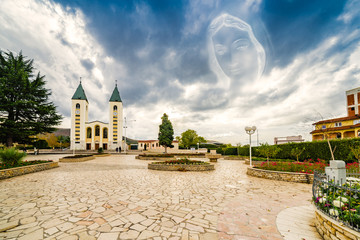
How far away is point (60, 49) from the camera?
45.6 ft

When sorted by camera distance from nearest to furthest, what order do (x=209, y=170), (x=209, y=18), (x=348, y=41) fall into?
(x=348, y=41)
(x=209, y=18)
(x=209, y=170)

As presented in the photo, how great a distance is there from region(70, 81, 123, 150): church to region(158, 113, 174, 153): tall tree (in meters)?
24.1

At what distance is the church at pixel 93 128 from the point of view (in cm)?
5025

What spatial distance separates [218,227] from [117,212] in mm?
2779

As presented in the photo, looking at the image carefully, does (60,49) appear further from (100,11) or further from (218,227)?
(218,227)

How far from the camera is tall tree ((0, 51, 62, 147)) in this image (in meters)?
24.9

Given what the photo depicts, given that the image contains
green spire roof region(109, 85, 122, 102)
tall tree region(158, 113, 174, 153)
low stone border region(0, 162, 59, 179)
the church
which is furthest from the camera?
green spire roof region(109, 85, 122, 102)

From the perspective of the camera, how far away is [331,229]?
282 cm

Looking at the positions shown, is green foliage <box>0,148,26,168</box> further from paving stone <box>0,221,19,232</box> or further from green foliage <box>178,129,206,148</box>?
green foliage <box>178,129,206,148</box>

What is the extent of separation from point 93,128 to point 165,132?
109 ft

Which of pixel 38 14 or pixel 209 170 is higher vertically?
pixel 38 14

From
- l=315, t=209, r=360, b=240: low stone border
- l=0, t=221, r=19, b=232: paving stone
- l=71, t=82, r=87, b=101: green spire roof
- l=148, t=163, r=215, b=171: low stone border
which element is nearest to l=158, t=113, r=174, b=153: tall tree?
l=148, t=163, r=215, b=171: low stone border

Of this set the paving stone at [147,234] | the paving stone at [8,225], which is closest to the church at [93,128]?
the paving stone at [8,225]

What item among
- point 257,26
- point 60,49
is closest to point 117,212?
point 257,26
